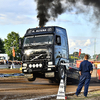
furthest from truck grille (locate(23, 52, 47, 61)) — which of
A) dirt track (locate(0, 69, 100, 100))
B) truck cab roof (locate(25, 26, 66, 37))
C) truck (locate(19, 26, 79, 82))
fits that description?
dirt track (locate(0, 69, 100, 100))

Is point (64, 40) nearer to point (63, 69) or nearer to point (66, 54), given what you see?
→ point (66, 54)

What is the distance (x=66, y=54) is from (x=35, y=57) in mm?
2779

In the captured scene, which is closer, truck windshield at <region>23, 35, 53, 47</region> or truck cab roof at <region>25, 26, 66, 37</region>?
truck windshield at <region>23, 35, 53, 47</region>

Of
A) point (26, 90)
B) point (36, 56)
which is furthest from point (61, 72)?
point (26, 90)

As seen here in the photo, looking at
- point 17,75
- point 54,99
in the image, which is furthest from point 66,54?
point 54,99

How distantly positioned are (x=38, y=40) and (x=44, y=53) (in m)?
1.02

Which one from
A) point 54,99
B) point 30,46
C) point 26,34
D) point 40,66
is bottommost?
point 54,99

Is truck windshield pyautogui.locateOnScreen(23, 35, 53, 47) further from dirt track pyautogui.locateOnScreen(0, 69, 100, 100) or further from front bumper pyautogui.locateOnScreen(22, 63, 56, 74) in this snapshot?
dirt track pyautogui.locateOnScreen(0, 69, 100, 100)

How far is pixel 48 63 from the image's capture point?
41.3 ft

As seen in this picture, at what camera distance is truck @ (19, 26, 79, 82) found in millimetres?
12648

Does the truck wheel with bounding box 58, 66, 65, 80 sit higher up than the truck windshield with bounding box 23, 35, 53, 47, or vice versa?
the truck windshield with bounding box 23, 35, 53, 47

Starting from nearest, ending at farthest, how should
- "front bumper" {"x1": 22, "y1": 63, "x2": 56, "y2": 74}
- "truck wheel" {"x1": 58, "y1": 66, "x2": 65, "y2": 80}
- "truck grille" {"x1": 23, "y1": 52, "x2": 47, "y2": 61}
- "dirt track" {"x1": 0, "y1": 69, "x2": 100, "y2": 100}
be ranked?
"dirt track" {"x1": 0, "y1": 69, "x2": 100, "y2": 100} → "front bumper" {"x1": 22, "y1": 63, "x2": 56, "y2": 74} → "truck grille" {"x1": 23, "y1": 52, "x2": 47, "y2": 61} → "truck wheel" {"x1": 58, "y1": 66, "x2": 65, "y2": 80}

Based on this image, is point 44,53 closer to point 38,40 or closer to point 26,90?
point 38,40

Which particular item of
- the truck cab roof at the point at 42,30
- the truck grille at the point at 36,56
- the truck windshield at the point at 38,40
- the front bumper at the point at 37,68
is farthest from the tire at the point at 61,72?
the truck cab roof at the point at 42,30
